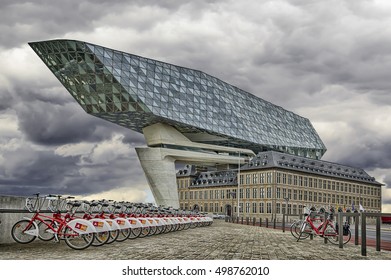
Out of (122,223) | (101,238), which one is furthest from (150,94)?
(101,238)

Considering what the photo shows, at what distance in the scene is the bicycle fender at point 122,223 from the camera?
66.2ft

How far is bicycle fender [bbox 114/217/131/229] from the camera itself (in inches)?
795

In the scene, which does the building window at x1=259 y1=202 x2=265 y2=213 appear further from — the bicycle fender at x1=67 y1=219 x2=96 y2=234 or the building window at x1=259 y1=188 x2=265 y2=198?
the bicycle fender at x1=67 y1=219 x2=96 y2=234

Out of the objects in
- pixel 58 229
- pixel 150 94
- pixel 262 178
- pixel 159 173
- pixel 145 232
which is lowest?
pixel 145 232

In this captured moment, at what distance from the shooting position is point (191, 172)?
142 m

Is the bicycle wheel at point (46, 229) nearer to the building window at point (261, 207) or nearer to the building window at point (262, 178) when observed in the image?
the building window at point (261, 207)

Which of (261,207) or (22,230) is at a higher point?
(22,230)

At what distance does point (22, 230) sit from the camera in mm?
16609

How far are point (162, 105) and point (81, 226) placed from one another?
225 ft

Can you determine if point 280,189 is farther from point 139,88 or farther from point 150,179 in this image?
point 139,88

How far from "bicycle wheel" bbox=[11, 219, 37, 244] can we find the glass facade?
60.9 metres

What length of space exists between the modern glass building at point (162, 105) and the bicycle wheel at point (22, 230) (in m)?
60.9

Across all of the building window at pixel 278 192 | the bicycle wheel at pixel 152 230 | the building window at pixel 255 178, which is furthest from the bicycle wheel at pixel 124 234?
the building window at pixel 255 178

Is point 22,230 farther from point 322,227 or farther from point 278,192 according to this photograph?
point 278,192
